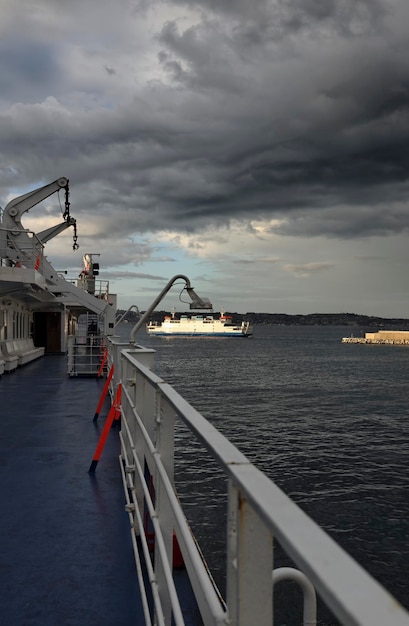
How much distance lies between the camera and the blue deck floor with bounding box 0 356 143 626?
371 centimetres

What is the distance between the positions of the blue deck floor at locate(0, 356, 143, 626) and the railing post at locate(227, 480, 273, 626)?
97.4 inches

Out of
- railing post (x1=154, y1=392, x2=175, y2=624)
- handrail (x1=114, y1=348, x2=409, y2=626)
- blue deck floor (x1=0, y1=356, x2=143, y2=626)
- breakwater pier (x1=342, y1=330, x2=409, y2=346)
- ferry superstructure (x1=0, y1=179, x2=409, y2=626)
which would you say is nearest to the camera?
handrail (x1=114, y1=348, x2=409, y2=626)

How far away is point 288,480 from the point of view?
1705 cm

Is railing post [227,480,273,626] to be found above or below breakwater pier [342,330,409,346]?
above

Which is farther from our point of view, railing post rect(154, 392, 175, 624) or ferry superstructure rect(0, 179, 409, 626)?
railing post rect(154, 392, 175, 624)

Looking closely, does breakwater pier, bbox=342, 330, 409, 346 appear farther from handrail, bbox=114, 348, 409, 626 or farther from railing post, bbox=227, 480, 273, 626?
railing post, bbox=227, 480, 273, 626

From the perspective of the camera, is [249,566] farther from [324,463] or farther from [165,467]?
[324,463]

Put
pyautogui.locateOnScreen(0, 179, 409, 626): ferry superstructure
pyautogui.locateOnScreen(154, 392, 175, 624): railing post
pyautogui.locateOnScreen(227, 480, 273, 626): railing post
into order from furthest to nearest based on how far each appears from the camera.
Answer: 1. pyautogui.locateOnScreen(154, 392, 175, 624): railing post
2. pyautogui.locateOnScreen(227, 480, 273, 626): railing post
3. pyautogui.locateOnScreen(0, 179, 409, 626): ferry superstructure

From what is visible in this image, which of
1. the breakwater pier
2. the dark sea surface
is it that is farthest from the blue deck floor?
the breakwater pier

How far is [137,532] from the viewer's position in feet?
15.5

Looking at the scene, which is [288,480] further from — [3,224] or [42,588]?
[3,224]

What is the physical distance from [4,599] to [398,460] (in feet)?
63.9

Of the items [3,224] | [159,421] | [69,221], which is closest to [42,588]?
[159,421]

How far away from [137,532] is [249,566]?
3.58m
